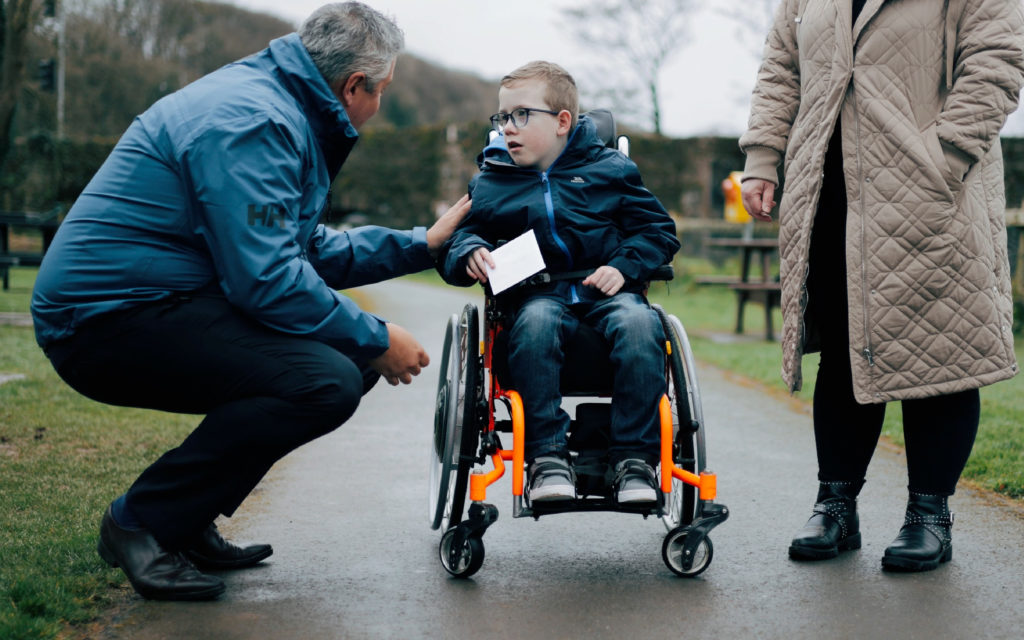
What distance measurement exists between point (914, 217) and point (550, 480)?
4.27 ft

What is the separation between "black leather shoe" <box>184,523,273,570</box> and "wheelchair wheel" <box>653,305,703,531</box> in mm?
1246

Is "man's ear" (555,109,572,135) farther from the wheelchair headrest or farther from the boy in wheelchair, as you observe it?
the wheelchair headrest

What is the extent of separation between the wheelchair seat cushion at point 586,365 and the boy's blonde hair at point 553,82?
770 mm

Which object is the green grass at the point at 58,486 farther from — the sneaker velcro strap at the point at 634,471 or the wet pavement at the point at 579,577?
the sneaker velcro strap at the point at 634,471

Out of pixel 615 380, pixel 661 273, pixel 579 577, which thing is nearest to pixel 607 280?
pixel 661 273

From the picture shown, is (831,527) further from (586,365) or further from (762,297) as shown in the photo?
(762,297)

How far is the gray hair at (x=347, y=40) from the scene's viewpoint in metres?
3.13

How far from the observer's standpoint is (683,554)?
3.21 metres

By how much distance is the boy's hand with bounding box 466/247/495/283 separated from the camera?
3.43 meters

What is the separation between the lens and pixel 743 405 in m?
6.77

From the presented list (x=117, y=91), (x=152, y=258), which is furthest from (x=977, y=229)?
(x=117, y=91)

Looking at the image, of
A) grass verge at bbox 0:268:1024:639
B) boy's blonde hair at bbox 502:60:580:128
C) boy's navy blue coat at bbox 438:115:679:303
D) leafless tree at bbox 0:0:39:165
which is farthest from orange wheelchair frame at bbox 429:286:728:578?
leafless tree at bbox 0:0:39:165

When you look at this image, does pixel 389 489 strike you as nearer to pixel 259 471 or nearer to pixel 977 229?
pixel 259 471

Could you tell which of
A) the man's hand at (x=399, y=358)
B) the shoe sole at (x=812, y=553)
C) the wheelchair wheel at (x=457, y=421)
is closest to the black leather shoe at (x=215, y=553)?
the wheelchair wheel at (x=457, y=421)
